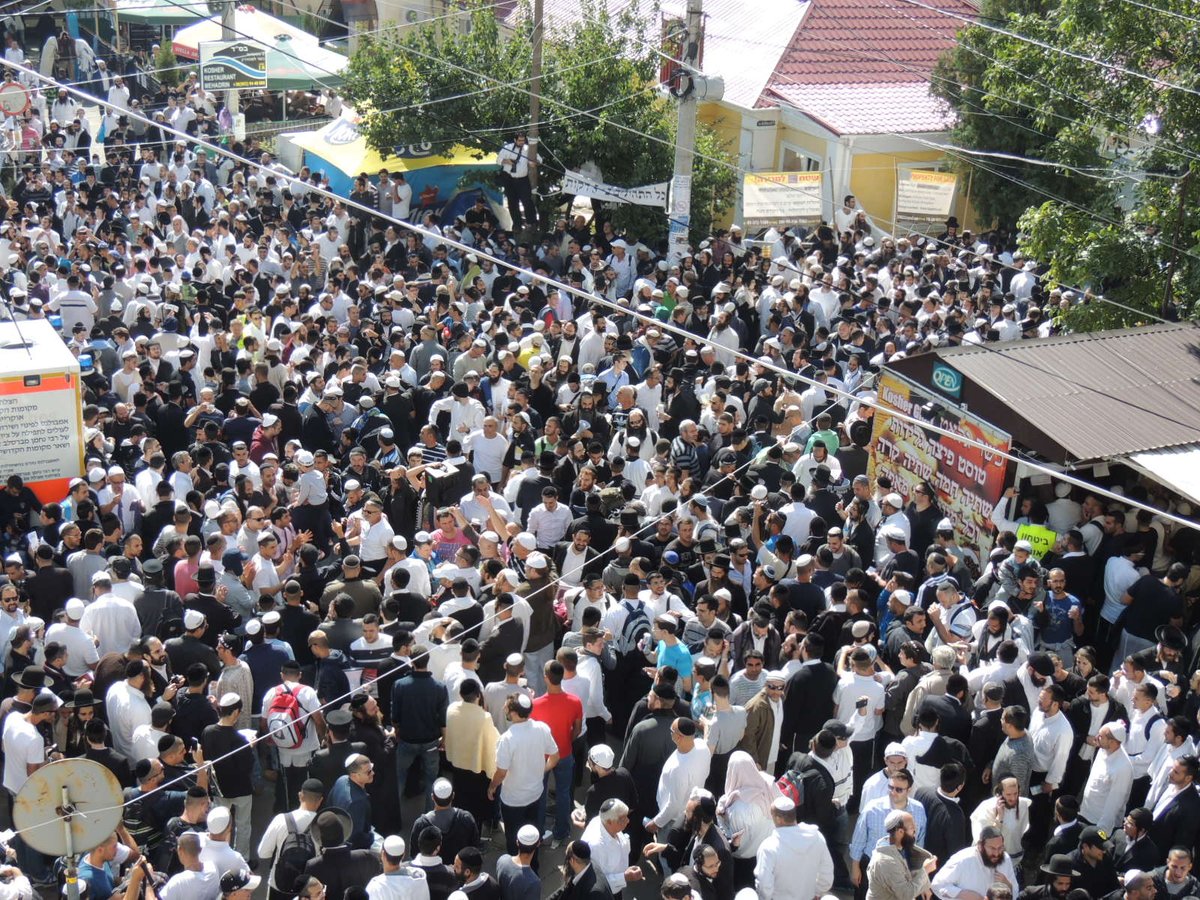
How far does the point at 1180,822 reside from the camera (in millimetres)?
7484

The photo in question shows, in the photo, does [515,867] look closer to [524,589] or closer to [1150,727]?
[524,589]

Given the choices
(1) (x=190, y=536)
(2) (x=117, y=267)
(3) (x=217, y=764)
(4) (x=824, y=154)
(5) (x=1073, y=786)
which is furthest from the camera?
(4) (x=824, y=154)

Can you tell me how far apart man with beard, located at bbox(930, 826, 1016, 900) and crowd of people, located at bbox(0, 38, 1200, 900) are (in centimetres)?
2

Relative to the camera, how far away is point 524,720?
786cm

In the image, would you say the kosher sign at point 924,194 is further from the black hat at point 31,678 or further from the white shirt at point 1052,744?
the black hat at point 31,678

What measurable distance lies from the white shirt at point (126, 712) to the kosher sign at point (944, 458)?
5708 mm

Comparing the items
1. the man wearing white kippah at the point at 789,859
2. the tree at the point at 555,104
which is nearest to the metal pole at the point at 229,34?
the tree at the point at 555,104

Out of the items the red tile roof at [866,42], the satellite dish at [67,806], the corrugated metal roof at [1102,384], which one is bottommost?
the satellite dish at [67,806]

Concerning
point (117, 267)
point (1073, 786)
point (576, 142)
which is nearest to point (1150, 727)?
point (1073, 786)

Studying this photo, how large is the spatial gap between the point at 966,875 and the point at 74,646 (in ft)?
17.5

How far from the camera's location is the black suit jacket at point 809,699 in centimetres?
829

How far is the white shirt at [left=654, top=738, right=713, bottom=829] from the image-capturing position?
7492 millimetres

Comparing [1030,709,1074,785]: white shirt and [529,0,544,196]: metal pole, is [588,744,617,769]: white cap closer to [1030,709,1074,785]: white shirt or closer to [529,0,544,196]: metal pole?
[1030,709,1074,785]: white shirt

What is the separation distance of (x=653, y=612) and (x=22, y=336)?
5691mm
